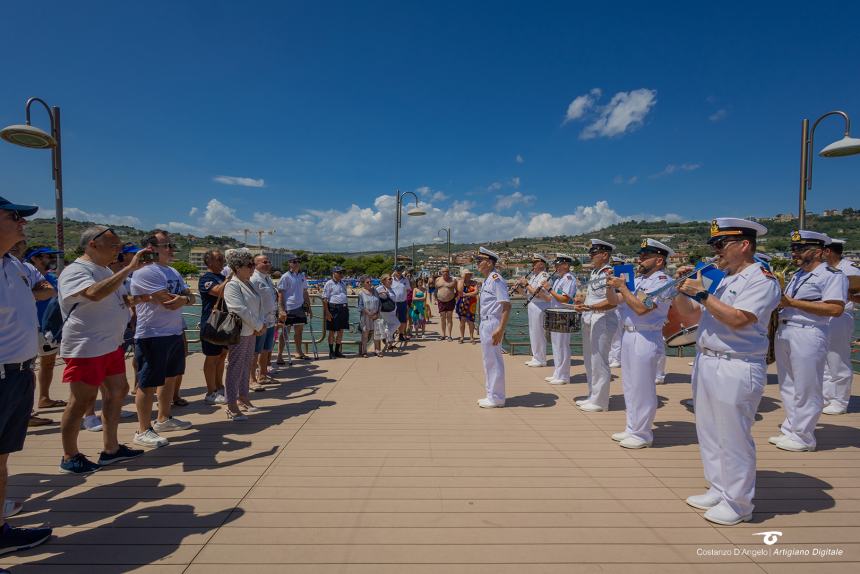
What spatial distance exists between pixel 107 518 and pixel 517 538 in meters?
2.75

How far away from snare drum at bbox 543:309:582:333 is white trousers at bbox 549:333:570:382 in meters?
0.41

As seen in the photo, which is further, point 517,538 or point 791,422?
point 791,422

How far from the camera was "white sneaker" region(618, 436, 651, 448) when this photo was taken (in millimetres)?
4109

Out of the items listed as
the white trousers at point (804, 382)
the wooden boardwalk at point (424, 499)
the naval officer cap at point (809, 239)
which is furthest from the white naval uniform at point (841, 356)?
the white trousers at point (804, 382)

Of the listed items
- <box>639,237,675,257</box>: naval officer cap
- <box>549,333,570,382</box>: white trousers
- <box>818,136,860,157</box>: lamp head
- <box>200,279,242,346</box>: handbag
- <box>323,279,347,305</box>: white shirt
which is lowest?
<box>549,333,570,382</box>: white trousers

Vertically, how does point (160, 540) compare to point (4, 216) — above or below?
below

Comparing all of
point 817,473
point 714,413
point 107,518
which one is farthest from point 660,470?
point 107,518

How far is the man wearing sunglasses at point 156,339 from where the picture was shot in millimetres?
4125

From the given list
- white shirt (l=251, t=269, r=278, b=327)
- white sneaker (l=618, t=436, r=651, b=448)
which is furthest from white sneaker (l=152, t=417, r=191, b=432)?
white sneaker (l=618, t=436, r=651, b=448)

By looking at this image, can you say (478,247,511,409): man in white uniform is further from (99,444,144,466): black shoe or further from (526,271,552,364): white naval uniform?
(99,444,144,466): black shoe

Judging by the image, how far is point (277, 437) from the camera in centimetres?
433

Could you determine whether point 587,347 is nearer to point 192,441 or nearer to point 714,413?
point 714,413

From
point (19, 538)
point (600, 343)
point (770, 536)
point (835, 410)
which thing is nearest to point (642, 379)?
point (600, 343)

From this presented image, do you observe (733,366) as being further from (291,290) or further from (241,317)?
(291,290)
